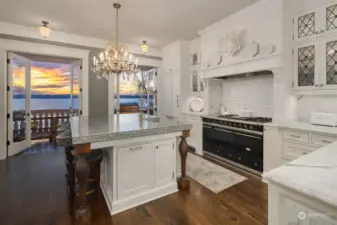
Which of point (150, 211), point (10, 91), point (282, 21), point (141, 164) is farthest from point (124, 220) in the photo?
point (10, 91)

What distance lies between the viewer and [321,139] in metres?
2.51

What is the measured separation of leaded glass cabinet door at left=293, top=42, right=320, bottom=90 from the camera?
112 inches

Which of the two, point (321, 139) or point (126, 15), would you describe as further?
point (126, 15)

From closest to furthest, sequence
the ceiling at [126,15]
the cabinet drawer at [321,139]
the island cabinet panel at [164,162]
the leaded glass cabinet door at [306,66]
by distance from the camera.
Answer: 1. the cabinet drawer at [321,139]
2. the island cabinet panel at [164,162]
3. the leaded glass cabinet door at [306,66]
4. the ceiling at [126,15]

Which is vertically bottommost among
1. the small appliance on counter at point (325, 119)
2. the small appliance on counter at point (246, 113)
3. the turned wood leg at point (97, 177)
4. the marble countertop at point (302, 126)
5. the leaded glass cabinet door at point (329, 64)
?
the turned wood leg at point (97, 177)

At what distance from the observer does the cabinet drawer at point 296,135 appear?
8.77 feet

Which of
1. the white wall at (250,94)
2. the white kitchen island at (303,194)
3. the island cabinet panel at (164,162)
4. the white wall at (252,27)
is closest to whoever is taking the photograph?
the white kitchen island at (303,194)

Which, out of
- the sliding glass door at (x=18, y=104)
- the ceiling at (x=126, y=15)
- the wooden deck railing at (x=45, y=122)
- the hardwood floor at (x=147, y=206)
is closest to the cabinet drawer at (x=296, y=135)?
the hardwood floor at (x=147, y=206)

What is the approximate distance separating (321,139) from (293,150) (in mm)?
408

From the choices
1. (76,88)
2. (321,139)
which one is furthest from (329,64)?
(76,88)

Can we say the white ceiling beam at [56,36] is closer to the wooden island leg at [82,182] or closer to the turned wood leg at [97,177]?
the turned wood leg at [97,177]

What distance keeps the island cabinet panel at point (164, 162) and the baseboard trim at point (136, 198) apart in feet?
0.27

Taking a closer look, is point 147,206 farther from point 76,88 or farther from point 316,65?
point 76,88

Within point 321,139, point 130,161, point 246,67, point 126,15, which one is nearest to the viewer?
point 130,161
